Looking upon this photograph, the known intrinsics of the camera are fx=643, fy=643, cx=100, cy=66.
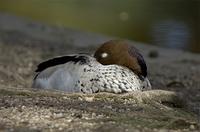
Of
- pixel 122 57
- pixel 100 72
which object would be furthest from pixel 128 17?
pixel 100 72

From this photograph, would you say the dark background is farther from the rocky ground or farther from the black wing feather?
the black wing feather

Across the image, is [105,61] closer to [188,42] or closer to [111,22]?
[188,42]

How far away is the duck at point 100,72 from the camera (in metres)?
5.99

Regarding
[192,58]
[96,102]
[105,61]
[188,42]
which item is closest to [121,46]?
[105,61]

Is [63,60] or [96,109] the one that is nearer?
[96,109]

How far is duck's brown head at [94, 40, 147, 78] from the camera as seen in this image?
6441 millimetres

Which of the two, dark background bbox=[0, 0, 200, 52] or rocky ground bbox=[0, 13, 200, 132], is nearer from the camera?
rocky ground bbox=[0, 13, 200, 132]

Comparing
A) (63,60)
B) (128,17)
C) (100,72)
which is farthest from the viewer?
(128,17)

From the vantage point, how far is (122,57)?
646 centimetres

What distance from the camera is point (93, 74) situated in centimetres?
605

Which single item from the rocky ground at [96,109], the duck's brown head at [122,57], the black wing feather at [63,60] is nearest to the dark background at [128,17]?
the rocky ground at [96,109]

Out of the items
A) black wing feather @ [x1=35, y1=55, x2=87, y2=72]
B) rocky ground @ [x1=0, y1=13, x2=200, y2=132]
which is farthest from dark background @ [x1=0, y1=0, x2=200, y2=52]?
black wing feather @ [x1=35, y1=55, x2=87, y2=72]

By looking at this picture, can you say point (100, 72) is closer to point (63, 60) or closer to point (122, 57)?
point (122, 57)

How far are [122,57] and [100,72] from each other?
492 millimetres
